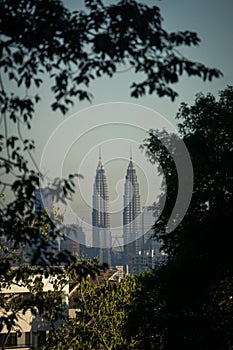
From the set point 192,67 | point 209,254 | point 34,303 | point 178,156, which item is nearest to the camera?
point 192,67

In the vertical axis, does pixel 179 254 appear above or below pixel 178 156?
below

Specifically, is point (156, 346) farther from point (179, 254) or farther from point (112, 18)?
point (112, 18)

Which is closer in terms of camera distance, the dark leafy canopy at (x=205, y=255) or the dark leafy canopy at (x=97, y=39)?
the dark leafy canopy at (x=97, y=39)

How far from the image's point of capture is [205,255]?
16.4 m

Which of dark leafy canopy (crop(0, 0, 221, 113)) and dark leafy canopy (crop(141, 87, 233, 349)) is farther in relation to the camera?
dark leafy canopy (crop(141, 87, 233, 349))

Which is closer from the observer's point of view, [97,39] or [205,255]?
[97,39]

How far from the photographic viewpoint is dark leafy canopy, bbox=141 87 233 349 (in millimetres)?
16297

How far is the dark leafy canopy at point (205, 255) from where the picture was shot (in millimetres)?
16297

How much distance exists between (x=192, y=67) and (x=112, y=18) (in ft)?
2.92

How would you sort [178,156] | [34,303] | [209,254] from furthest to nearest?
[178,156] → [209,254] → [34,303]

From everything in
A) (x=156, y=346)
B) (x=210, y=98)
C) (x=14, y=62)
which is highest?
(x=210, y=98)

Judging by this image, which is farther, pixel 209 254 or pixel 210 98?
pixel 210 98

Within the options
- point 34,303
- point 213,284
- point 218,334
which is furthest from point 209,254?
point 34,303

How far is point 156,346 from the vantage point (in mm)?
19188
